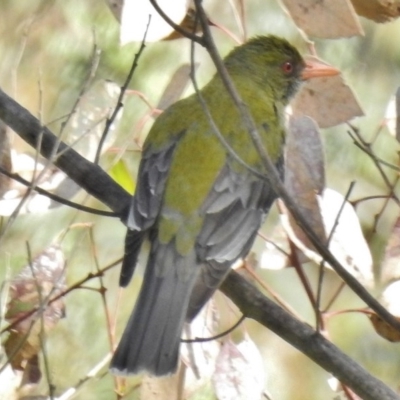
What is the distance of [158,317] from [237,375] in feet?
→ 1.03

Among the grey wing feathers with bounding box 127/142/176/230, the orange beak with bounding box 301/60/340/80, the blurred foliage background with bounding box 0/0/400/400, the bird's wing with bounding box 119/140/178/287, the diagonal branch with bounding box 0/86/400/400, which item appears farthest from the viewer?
the blurred foliage background with bounding box 0/0/400/400

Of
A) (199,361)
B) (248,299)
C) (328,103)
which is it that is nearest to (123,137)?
(328,103)

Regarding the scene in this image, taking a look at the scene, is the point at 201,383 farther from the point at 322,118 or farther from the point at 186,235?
the point at 322,118

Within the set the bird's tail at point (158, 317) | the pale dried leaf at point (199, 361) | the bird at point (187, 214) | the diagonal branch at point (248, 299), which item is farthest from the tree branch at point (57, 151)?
the pale dried leaf at point (199, 361)

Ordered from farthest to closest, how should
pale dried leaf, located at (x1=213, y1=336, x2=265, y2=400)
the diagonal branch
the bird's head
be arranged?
the bird's head < pale dried leaf, located at (x1=213, y1=336, x2=265, y2=400) < the diagonal branch

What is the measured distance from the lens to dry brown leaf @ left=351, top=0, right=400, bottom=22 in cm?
307

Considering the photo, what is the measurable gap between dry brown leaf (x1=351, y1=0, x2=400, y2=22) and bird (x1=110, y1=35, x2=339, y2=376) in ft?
1.71

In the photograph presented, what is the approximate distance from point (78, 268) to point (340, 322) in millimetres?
1842

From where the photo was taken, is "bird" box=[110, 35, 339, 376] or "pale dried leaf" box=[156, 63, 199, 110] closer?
"bird" box=[110, 35, 339, 376]

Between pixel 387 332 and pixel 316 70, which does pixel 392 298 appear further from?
pixel 316 70

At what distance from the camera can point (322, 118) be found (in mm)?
3260

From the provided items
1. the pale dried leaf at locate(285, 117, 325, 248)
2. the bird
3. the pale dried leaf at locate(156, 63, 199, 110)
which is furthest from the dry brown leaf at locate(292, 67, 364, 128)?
the pale dried leaf at locate(156, 63, 199, 110)

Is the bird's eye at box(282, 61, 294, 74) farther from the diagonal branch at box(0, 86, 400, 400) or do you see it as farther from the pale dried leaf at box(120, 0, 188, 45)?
the pale dried leaf at box(120, 0, 188, 45)

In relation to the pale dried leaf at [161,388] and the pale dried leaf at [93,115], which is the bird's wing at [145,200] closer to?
the pale dried leaf at [93,115]
